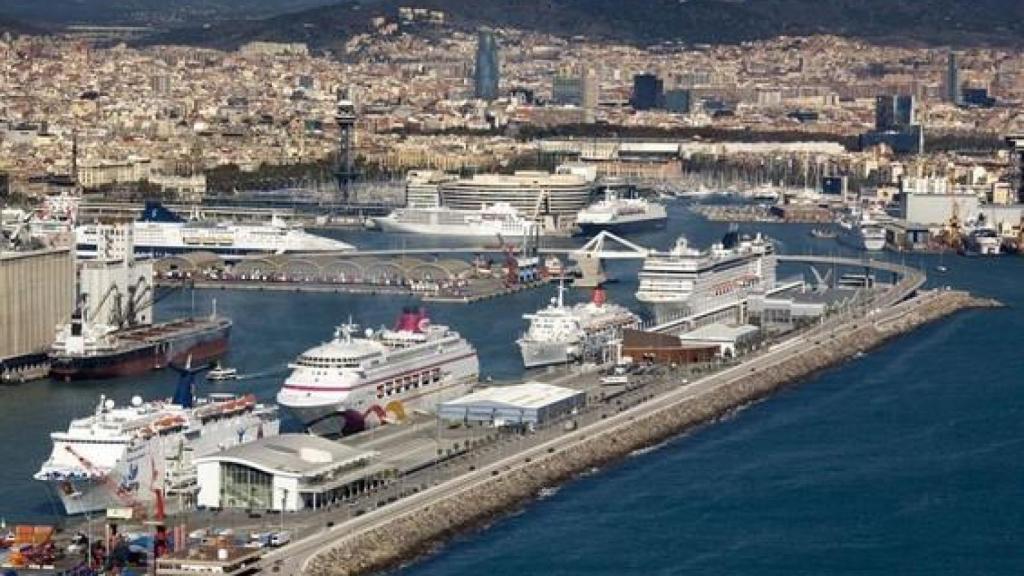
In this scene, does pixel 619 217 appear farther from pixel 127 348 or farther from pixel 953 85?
pixel 953 85

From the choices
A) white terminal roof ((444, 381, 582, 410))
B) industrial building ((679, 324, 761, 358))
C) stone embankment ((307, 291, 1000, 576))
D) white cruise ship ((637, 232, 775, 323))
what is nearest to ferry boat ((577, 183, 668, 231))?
white cruise ship ((637, 232, 775, 323))

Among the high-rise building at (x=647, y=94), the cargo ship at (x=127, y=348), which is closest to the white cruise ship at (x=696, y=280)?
A: the cargo ship at (x=127, y=348)

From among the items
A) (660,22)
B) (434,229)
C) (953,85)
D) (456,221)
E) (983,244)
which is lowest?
(434,229)

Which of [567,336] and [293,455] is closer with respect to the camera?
[293,455]

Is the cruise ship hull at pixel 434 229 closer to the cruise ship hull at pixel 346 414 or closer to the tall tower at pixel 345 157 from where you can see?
the tall tower at pixel 345 157

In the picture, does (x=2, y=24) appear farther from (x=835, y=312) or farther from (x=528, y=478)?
(x=528, y=478)

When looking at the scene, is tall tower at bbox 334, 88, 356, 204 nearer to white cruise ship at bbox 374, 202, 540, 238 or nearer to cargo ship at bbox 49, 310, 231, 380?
white cruise ship at bbox 374, 202, 540, 238

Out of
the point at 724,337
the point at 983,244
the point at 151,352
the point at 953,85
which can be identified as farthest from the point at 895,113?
the point at 151,352
